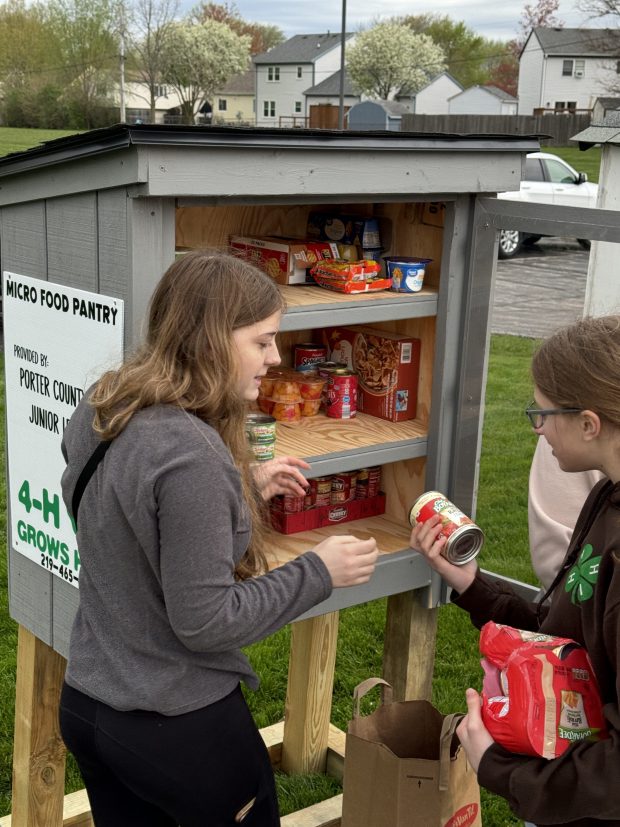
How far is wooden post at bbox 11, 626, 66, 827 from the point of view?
2580 millimetres

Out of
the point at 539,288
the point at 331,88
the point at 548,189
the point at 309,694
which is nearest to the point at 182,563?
the point at 309,694

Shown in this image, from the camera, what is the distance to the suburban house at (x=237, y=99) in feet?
296

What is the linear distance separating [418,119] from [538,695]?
39151mm

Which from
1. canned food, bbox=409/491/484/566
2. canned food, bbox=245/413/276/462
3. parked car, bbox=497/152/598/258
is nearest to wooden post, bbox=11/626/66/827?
canned food, bbox=245/413/276/462

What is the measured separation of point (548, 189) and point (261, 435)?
47.4 ft

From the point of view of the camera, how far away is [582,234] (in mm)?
2191

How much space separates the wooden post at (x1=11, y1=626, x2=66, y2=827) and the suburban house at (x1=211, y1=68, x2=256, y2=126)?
91.0m

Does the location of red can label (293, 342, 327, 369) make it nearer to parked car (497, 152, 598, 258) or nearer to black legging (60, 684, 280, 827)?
black legging (60, 684, 280, 827)

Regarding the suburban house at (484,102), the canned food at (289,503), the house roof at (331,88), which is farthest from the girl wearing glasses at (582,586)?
the house roof at (331,88)

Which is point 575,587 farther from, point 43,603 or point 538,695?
point 43,603

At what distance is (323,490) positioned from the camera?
9.55ft

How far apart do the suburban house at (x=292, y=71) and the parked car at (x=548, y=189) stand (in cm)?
6417

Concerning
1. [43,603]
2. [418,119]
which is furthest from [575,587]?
[418,119]

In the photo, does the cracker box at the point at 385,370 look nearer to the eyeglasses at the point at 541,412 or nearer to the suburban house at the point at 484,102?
the eyeglasses at the point at 541,412
